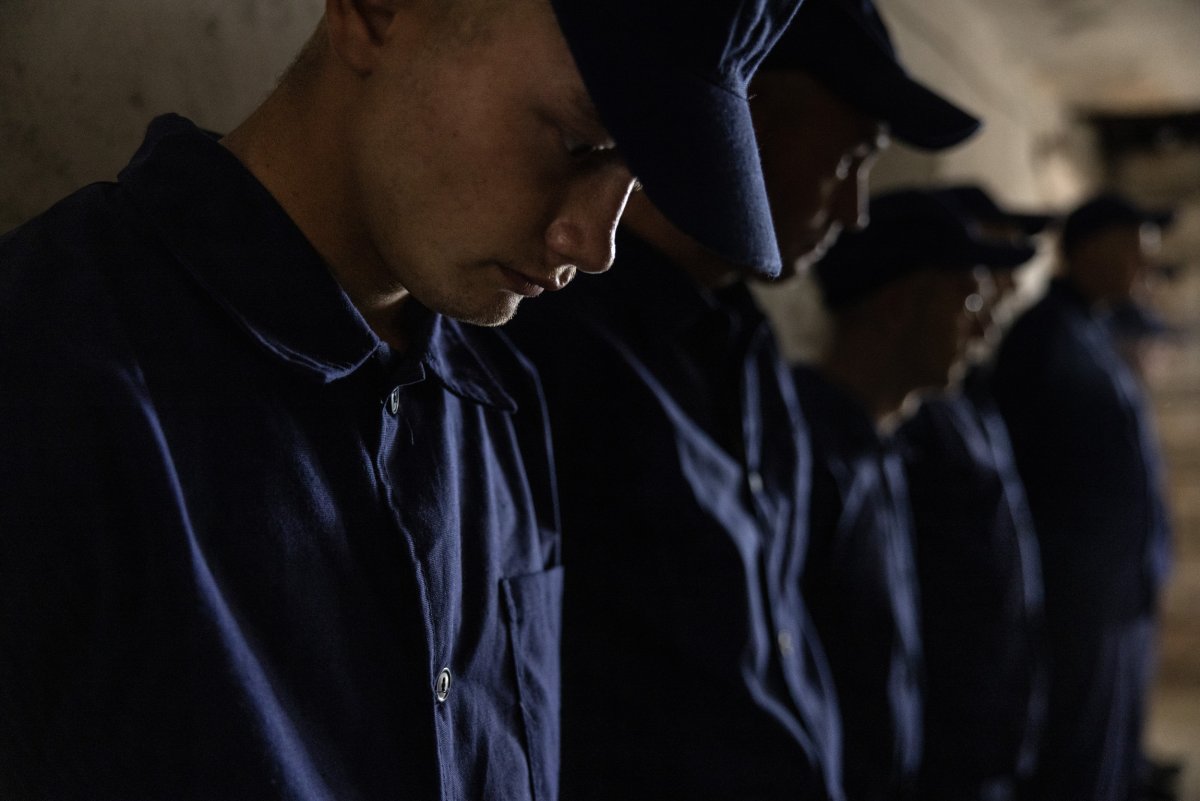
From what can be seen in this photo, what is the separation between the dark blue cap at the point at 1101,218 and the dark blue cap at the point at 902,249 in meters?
1.53

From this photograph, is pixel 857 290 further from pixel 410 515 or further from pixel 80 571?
pixel 80 571

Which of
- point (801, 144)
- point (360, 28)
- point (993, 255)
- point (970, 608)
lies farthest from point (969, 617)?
point (360, 28)

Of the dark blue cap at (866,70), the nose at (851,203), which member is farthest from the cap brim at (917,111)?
the nose at (851,203)

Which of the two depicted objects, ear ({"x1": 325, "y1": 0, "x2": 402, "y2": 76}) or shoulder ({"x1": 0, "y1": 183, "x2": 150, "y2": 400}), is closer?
shoulder ({"x1": 0, "y1": 183, "x2": 150, "y2": 400})

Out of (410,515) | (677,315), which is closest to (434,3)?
(410,515)

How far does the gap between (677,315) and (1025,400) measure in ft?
7.49

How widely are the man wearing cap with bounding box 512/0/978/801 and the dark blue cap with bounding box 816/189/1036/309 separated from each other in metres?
0.85

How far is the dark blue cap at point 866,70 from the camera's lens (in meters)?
1.39

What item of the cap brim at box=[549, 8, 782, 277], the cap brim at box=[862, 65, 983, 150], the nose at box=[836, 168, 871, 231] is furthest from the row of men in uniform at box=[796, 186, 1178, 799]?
the cap brim at box=[549, 8, 782, 277]

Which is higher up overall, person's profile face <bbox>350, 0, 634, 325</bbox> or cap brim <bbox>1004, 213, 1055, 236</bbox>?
person's profile face <bbox>350, 0, 634, 325</bbox>

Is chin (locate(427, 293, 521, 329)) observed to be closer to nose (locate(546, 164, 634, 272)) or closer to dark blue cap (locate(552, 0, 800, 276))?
nose (locate(546, 164, 634, 272))

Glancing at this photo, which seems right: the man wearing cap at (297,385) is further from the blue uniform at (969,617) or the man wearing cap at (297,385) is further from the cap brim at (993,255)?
the blue uniform at (969,617)

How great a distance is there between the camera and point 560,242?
0.77 meters

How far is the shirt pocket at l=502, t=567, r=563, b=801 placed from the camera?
96 centimetres
